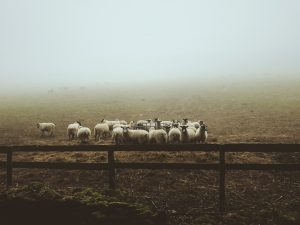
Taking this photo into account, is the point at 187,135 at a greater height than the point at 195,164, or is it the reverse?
the point at 187,135

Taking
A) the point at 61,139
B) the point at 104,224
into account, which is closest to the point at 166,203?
the point at 104,224

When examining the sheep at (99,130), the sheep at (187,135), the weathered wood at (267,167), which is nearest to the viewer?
the weathered wood at (267,167)

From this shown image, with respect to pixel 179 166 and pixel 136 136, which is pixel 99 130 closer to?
pixel 136 136

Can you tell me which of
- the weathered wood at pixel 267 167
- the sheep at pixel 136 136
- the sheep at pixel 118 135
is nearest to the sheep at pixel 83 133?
the sheep at pixel 118 135

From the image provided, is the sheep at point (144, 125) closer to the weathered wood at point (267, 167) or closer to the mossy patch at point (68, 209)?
the weathered wood at point (267, 167)

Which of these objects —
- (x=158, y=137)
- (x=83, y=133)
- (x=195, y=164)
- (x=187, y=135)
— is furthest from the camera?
(x=83, y=133)

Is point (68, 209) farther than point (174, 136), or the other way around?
point (174, 136)

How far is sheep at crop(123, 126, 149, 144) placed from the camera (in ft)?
60.6

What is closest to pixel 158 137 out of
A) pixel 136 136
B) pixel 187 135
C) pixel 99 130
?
pixel 136 136

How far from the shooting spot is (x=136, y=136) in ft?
61.1

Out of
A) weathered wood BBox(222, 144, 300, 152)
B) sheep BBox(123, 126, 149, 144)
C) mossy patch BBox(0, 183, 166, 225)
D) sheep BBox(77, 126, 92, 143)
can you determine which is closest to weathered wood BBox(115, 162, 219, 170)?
weathered wood BBox(222, 144, 300, 152)

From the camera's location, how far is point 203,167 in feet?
28.9

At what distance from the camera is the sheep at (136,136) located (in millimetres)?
18473

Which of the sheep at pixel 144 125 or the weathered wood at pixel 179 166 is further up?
the sheep at pixel 144 125
